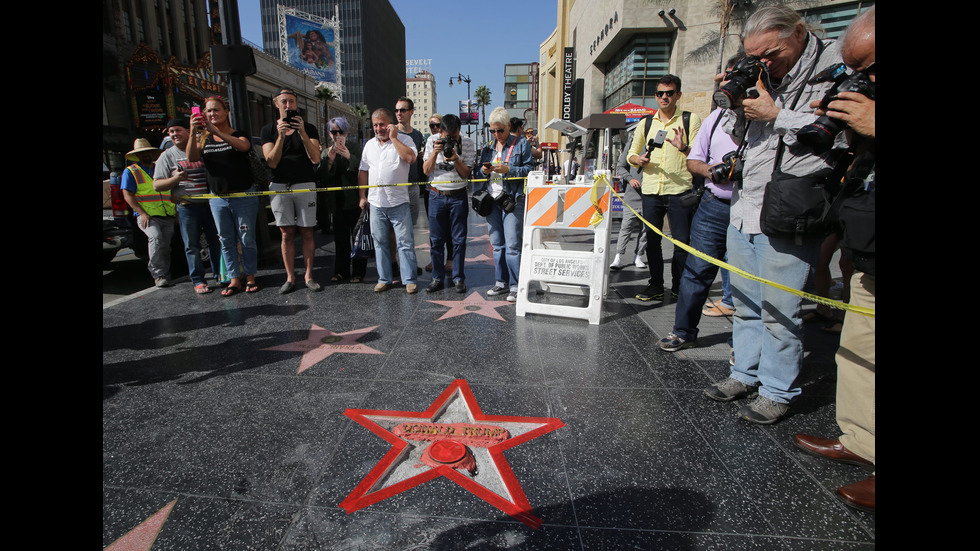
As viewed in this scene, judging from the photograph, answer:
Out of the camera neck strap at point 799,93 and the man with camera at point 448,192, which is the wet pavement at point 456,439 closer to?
the man with camera at point 448,192

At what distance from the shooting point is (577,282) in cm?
449

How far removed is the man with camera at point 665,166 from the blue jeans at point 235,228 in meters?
4.38

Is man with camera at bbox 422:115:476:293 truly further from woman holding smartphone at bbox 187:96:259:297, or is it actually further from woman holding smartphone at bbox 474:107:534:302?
woman holding smartphone at bbox 187:96:259:297

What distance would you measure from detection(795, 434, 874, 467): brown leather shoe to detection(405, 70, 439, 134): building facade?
18095cm

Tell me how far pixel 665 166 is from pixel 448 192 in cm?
235

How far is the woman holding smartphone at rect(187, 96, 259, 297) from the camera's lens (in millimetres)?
4973

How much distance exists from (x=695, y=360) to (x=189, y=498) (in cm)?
332

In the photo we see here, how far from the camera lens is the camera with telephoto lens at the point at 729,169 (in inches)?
110

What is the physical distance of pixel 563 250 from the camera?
4.68 m

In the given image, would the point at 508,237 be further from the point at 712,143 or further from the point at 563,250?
the point at 712,143

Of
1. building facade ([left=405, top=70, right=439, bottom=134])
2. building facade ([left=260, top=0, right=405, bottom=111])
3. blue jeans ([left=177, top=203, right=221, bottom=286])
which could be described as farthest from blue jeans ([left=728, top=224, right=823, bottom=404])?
building facade ([left=405, top=70, right=439, bottom=134])

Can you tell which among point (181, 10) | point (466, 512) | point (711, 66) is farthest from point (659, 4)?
point (181, 10)

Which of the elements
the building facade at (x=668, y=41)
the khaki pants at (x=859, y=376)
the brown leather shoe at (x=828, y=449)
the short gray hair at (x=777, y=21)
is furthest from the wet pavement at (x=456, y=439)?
the building facade at (x=668, y=41)

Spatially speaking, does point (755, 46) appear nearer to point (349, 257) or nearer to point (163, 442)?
point (163, 442)
